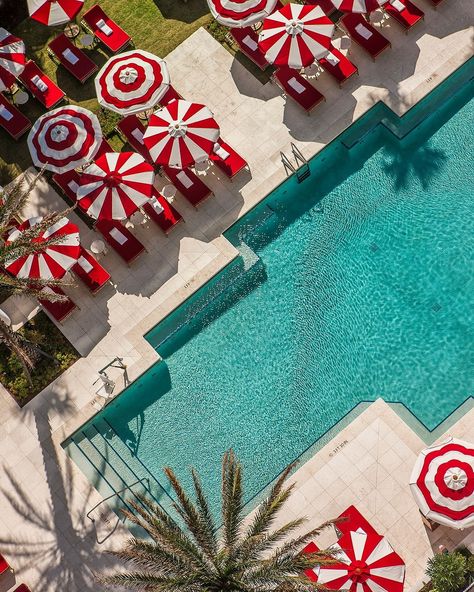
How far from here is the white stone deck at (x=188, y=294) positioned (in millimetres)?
25297

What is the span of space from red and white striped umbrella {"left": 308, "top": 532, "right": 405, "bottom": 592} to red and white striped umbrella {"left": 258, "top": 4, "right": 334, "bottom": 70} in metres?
14.4

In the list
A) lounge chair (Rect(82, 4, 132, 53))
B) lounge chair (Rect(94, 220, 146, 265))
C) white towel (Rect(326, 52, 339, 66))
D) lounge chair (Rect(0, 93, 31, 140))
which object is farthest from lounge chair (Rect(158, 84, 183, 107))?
white towel (Rect(326, 52, 339, 66))

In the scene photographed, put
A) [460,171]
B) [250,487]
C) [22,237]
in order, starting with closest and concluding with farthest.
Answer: [22,237] → [250,487] → [460,171]

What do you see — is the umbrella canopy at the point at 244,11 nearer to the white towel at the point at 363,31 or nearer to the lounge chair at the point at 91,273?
the white towel at the point at 363,31

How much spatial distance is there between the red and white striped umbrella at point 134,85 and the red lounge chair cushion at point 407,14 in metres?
7.59

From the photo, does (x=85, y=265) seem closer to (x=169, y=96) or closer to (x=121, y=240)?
(x=121, y=240)

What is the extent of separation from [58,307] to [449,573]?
536 inches

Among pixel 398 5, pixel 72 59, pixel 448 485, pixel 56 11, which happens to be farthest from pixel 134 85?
pixel 448 485

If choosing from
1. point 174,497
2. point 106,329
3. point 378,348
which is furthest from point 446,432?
point 106,329

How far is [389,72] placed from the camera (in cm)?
2866

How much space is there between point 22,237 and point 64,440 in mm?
6296

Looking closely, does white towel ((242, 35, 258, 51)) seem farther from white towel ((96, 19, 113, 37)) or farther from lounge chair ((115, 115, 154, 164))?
white towel ((96, 19, 113, 37))

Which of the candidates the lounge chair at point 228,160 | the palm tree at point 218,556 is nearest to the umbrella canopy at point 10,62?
the lounge chair at point 228,160

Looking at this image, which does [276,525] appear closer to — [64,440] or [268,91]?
[64,440]
